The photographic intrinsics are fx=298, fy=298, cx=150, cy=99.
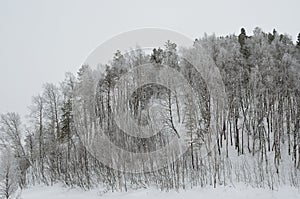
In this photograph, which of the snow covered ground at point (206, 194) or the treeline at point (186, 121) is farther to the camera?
the treeline at point (186, 121)

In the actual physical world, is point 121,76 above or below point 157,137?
above

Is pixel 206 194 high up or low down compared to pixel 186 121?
down

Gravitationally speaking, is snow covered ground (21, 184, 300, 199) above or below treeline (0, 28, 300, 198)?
below

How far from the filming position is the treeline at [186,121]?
19688 mm

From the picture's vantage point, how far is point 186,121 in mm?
23547

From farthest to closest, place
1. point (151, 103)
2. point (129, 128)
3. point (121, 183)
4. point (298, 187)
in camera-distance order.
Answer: point (151, 103) → point (129, 128) → point (121, 183) → point (298, 187)

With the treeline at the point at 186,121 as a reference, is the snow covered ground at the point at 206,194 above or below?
below

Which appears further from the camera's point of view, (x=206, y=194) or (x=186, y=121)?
(x=186, y=121)

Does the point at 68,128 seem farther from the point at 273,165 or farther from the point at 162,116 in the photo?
the point at 273,165

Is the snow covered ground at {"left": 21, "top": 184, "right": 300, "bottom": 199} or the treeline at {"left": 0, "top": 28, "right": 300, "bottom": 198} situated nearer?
the snow covered ground at {"left": 21, "top": 184, "right": 300, "bottom": 199}

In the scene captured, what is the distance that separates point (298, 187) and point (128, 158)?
406 inches

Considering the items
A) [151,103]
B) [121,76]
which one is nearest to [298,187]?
[151,103]

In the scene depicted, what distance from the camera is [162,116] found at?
24594mm

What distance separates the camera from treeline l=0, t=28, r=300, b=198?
64.6 ft
